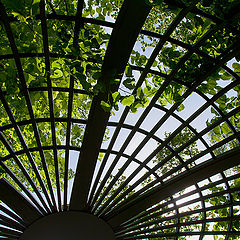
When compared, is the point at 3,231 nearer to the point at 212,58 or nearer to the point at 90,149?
the point at 90,149

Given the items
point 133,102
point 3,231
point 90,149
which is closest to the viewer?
point 133,102

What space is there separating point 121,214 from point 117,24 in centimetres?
843

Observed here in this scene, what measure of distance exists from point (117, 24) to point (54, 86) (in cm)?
309

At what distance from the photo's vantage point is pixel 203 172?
9.02 meters

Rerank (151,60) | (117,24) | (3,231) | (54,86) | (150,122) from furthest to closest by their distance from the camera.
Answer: (3,231), (150,122), (54,86), (151,60), (117,24)

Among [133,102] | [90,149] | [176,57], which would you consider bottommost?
[133,102]

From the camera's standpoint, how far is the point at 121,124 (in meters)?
7.48

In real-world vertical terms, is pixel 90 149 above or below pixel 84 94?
below

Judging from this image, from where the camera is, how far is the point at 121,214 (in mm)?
10742

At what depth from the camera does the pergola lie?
523 centimetres

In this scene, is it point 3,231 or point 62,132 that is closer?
point 62,132

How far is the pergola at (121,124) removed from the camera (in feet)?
17.2

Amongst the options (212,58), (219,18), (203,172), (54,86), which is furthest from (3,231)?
(219,18)

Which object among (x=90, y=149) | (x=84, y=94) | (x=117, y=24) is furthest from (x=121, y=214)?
(x=117, y=24)
